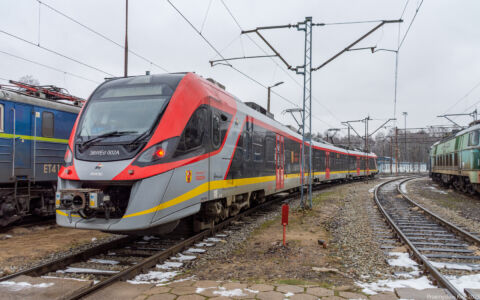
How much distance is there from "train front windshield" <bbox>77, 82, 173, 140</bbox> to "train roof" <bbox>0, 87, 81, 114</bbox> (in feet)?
11.2

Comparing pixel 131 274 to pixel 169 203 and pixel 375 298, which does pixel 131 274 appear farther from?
pixel 375 298

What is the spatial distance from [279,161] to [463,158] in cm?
1176

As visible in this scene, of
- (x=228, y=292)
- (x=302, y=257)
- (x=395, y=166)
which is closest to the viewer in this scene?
(x=228, y=292)

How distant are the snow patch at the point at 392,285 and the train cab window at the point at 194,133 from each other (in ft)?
11.8

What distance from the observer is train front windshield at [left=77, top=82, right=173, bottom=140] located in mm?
6297

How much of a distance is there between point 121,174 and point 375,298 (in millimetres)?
4146

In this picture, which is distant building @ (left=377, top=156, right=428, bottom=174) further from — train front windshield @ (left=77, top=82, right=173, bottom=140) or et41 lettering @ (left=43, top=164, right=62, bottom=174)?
train front windshield @ (left=77, top=82, right=173, bottom=140)

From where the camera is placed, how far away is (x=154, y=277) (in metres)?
5.30

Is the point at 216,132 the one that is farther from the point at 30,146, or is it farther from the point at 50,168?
the point at 50,168

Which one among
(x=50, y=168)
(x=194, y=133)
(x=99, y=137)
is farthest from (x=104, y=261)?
(x=50, y=168)

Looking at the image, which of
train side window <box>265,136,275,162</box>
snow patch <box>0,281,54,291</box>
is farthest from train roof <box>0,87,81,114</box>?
train side window <box>265,136,275,162</box>

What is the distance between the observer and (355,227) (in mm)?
9633

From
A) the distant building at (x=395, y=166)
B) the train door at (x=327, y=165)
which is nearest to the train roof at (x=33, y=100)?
the train door at (x=327, y=165)

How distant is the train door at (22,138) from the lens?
29.8 feet
